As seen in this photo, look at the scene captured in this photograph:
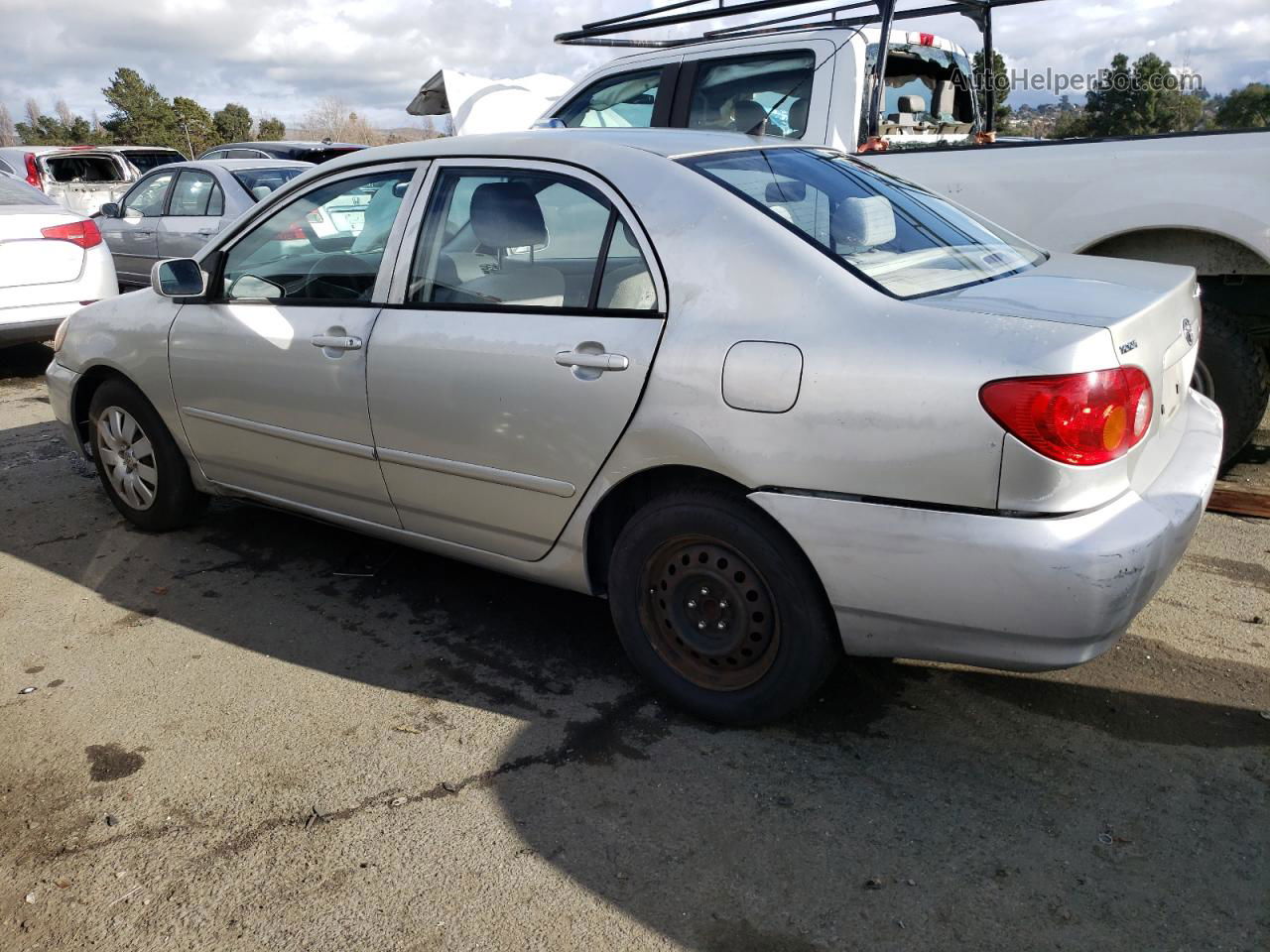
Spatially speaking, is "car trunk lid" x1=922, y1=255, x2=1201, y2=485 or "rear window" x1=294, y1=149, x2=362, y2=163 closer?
"car trunk lid" x1=922, y1=255, x2=1201, y2=485

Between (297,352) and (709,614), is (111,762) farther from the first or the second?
(709,614)

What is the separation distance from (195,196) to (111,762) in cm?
800

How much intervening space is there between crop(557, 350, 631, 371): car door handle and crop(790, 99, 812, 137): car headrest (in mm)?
3131

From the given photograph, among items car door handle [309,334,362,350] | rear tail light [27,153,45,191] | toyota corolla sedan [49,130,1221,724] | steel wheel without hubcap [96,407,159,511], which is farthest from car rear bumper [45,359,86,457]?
rear tail light [27,153,45,191]

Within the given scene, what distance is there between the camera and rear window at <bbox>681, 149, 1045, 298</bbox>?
9.32ft

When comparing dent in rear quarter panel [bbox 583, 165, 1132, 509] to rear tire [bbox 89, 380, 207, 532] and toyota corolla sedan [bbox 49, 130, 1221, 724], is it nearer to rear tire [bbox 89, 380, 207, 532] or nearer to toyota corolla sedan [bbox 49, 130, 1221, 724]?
toyota corolla sedan [bbox 49, 130, 1221, 724]

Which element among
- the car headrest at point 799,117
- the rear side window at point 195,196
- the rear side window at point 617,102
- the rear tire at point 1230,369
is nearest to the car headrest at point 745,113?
the car headrest at point 799,117

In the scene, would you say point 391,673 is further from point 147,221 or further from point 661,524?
point 147,221

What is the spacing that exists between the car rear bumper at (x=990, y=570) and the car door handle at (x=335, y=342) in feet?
5.17

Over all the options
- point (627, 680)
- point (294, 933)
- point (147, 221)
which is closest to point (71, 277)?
point (147, 221)

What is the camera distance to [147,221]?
33.7 feet

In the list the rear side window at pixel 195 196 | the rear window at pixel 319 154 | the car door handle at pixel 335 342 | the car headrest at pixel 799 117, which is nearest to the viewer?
the car door handle at pixel 335 342

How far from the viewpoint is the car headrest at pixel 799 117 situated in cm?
554

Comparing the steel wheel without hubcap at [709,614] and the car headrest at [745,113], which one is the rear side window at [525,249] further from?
the car headrest at [745,113]
